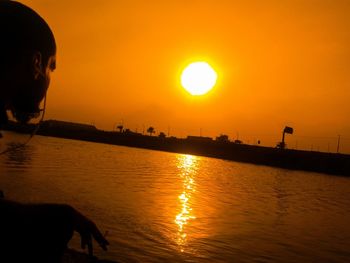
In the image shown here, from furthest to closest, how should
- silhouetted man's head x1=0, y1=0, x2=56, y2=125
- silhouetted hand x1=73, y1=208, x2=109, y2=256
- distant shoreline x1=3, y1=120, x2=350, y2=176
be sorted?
distant shoreline x1=3, y1=120, x2=350, y2=176 < silhouetted hand x1=73, y1=208, x2=109, y2=256 < silhouetted man's head x1=0, y1=0, x2=56, y2=125

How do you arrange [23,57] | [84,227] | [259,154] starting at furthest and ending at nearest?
[259,154]
[84,227]
[23,57]

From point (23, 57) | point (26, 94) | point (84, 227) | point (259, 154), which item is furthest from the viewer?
point (259, 154)

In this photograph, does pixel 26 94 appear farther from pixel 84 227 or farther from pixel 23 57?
pixel 84 227

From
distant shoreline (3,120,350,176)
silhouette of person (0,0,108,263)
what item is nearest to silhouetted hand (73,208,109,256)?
silhouette of person (0,0,108,263)

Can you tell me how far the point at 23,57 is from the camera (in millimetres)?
2162

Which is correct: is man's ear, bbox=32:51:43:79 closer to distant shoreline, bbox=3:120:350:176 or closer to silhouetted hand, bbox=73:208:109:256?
silhouetted hand, bbox=73:208:109:256

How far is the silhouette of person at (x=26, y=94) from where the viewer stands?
214 centimetres

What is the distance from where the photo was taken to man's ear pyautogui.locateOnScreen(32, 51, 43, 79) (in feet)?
7.21

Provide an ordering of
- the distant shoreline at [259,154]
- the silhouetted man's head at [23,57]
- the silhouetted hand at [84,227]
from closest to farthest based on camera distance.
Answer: the silhouetted man's head at [23,57]
the silhouetted hand at [84,227]
the distant shoreline at [259,154]

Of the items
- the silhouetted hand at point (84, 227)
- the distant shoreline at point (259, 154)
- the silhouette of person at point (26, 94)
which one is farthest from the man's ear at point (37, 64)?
the distant shoreline at point (259, 154)

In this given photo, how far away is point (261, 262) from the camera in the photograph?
55.1 ft

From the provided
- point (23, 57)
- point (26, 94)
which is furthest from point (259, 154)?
point (23, 57)

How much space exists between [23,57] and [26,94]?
22 cm

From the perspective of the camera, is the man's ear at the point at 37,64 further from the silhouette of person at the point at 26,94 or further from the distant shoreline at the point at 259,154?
the distant shoreline at the point at 259,154
